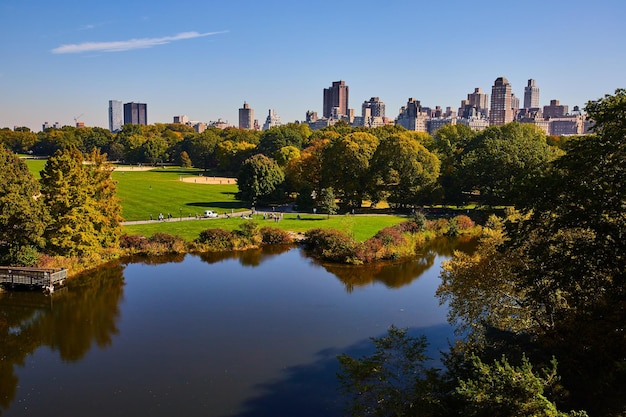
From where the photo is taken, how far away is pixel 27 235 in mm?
29797

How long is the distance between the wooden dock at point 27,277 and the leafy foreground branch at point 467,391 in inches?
758

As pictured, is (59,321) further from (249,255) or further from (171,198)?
(171,198)

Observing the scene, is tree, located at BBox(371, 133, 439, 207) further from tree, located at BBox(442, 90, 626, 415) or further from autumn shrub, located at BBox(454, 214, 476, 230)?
tree, located at BBox(442, 90, 626, 415)

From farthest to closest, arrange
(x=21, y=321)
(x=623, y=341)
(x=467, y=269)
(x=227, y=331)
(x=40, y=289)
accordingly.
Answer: (x=40, y=289) → (x=21, y=321) → (x=227, y=331) → (x=467, y=269) → (x=623, y=341)

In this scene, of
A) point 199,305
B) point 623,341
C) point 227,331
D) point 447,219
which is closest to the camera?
point 623,341

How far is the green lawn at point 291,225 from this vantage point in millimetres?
42934

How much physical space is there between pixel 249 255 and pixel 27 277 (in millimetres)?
15104

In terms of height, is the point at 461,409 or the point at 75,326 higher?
the point at 461,409

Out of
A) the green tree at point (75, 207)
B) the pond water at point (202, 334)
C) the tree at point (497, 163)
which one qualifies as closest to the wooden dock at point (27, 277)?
the pond water at point (202, 334)

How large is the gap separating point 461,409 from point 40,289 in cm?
2479

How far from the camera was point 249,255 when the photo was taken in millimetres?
39406

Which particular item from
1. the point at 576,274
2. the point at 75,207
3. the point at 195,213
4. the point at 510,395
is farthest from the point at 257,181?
the point at 510,395

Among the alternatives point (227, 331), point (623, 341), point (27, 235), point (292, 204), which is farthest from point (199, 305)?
point (292, 204)

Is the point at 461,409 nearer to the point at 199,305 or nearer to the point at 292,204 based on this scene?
the point at 199,305
